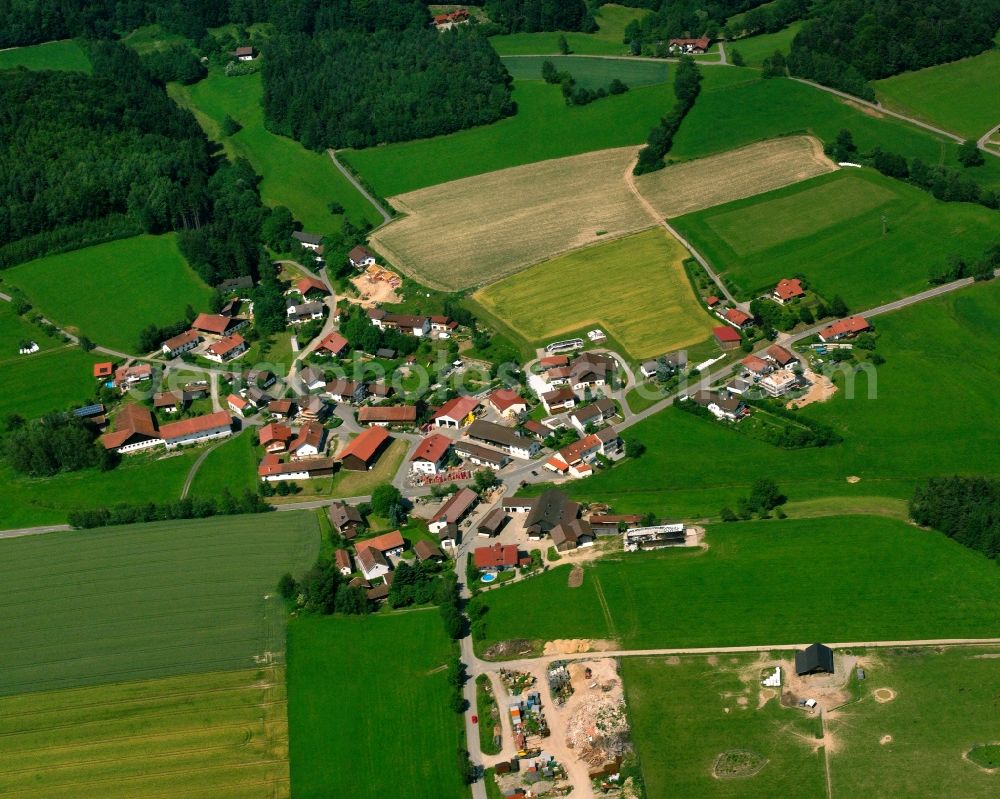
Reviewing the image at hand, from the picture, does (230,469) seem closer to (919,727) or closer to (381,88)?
(919,727)

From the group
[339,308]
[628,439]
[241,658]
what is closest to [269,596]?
[241,658]

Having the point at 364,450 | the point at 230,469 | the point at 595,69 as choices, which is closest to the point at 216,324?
the point at 230,469

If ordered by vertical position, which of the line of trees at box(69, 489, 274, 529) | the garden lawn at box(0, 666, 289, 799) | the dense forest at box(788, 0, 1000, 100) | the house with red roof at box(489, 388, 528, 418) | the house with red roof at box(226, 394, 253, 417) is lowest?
the garden lawn at box(0, 666, 289, 799)

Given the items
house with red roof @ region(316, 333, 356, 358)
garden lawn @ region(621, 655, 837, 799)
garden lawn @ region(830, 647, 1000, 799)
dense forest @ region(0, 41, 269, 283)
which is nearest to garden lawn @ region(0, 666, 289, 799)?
garden lawn @ region(621, 655, 837, 799)

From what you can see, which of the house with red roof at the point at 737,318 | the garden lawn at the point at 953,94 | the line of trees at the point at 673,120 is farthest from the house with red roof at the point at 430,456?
the garden lawn at the point at 953,94

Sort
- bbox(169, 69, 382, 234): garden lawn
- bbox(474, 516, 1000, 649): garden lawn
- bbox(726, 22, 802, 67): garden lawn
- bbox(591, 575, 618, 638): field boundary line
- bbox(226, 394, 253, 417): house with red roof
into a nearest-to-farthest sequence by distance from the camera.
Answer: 1. bbox(474, 516, 1000, 649): garden lawn
2. bbox(591, 575, 618, 638): field boundary line
3. bbox(226, 394, 253, 417): house with red roof
4. bbox(169, 69, 382, 234): garden lawn
5. bbox(726, 22, 802, 67): garden lawn

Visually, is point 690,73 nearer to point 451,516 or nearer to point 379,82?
point 379,82

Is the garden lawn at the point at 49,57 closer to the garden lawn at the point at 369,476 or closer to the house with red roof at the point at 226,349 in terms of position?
the house with red roof at the point at 226,349

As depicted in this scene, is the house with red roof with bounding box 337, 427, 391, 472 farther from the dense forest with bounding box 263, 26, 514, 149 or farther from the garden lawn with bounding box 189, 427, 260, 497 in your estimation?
the dense forest with bounding box 263, 26, 514, 149
